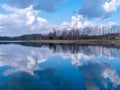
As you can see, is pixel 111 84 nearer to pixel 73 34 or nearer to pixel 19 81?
pixel 19 81

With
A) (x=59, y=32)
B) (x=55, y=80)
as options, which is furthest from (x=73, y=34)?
(x=55, y=80)

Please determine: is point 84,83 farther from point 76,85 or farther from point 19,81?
point 19,81

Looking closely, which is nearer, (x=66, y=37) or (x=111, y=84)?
(x=111, y=84)

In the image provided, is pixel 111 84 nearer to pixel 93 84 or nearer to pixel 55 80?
pixel 93 84

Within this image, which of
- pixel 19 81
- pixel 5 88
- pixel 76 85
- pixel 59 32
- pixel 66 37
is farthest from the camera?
pixel 59 32

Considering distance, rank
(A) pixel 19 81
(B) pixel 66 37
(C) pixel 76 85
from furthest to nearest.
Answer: (B) pixel 66 37, (A) pixel 19 81, (C) pixel 76 85

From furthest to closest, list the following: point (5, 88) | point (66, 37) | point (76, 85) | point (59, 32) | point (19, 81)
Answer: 1. point (59, 32)
2. point (66, 37)
3. point (19, 81)
4. point (76, 85)
5. point (5, 88)

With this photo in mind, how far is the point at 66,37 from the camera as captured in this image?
122250 millimetres

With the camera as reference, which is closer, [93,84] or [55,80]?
[93,84]

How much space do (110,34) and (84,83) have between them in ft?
384

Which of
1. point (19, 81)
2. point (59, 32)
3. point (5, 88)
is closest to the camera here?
point (5, 88)

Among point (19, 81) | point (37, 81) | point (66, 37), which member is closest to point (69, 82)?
point (37, 81)

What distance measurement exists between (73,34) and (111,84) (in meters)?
111

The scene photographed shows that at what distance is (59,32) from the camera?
13638 cm
